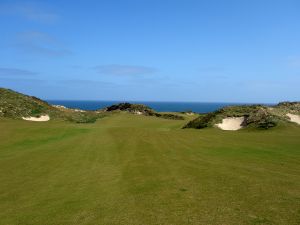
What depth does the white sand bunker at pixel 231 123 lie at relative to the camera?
41656 millimetres

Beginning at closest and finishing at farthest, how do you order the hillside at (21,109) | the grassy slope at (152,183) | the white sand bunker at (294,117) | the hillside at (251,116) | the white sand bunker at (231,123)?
1. the grassy slope at (152,183)
2. the hillside at (251,116)
3. the white sand bunker at (294,117)
4. the white sand bunker at (231,123)
5. the hillside at (21,109)

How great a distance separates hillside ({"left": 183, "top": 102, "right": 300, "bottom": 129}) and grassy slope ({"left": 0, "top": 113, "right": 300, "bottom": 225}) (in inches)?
531

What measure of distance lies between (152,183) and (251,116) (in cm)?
3131

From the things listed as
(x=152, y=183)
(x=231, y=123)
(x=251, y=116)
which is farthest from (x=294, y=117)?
(x=152, y=183)

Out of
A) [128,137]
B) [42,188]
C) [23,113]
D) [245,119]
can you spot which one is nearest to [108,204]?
[42,188]

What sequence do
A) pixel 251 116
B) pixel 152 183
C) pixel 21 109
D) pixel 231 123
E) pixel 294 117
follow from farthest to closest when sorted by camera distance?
1. pixel 21 109
2. pixel 231 123
3. pixel 251 116
4. pixel 294 117
5. pixel 152 183

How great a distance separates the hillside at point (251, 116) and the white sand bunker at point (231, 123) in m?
0.26

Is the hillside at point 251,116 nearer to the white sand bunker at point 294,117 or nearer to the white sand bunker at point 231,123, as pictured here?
the white sand bunker at point 231,123

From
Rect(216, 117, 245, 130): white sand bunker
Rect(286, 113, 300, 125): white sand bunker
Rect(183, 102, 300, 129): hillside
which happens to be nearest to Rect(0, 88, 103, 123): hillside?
Rect(183, 102, 300, 129): hillside

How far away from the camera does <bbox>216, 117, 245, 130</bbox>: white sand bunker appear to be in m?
41.7

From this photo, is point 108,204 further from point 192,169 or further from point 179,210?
point 192,169

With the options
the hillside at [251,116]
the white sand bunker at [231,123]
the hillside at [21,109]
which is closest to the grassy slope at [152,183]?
the hillside at [251,116]

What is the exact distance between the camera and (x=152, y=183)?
13547mm

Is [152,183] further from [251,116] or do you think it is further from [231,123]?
[251,116]
